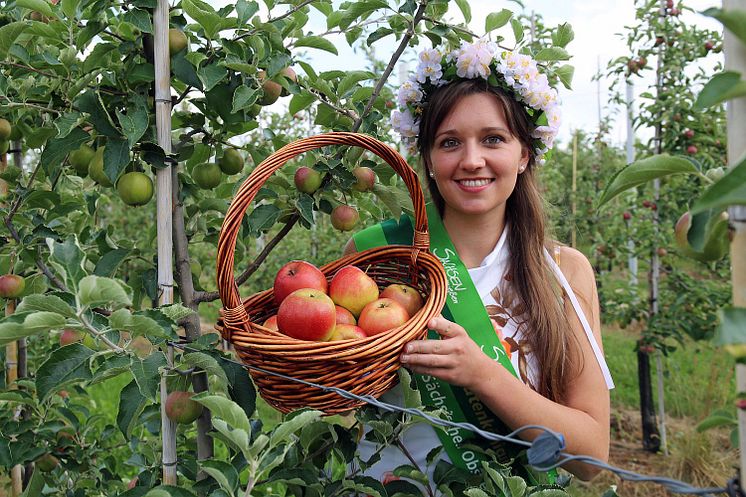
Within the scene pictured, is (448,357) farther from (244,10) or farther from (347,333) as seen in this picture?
(244,10)

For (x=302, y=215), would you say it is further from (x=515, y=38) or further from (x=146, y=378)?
(x=515, y=38)

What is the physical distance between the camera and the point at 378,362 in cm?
96

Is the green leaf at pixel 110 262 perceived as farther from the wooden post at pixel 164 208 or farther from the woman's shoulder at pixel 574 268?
the woman's shoulder at pixel 574 268

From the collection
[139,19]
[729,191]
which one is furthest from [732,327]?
[139,19]

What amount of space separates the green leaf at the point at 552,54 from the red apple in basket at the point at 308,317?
30.0 inches

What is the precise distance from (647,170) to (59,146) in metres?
0.99

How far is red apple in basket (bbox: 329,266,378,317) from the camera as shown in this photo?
1.18m

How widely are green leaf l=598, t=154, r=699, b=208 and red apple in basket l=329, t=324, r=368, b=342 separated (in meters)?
0.54

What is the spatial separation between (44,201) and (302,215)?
0.60 metres

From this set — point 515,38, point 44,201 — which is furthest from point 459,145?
point 44,201

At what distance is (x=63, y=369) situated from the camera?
0.92 metres

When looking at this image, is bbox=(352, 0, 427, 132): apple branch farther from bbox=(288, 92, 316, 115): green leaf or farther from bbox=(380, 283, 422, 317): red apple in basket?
bbox=(380, 283, 422, 317): red apple in basket

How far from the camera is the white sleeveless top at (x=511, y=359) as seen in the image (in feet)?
4.33


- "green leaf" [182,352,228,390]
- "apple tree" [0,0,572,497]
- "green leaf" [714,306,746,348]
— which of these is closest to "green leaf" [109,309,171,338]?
"apple tree" [0,0,572,497]
